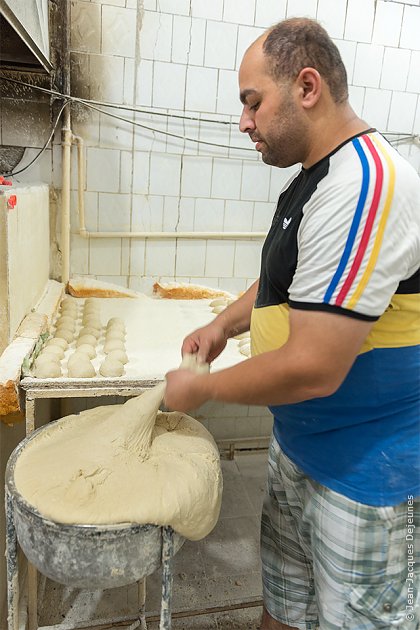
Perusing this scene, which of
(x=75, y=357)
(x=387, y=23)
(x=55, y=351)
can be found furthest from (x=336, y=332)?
(x=387, y=23)

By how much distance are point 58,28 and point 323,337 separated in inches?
95.8

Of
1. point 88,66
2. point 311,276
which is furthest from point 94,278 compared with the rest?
point 311,276

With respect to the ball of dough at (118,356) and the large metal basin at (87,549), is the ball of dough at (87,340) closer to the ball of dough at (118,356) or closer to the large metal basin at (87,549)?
the ball of dough at (118,356)

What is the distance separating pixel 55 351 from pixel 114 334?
317mm

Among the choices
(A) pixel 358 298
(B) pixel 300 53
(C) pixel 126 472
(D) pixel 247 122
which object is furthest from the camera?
(C) pixel 126 472

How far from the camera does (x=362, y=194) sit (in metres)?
0.91

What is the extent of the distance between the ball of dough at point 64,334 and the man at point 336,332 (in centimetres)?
104

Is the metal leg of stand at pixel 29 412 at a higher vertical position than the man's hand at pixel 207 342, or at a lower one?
lower

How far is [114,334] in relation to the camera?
2.09m

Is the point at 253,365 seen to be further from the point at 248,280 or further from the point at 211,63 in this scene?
the point at 211,63

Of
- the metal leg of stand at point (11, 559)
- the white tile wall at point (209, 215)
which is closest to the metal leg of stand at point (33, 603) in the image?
the metal leg of stand at point (11, 559)

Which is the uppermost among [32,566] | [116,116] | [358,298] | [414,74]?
[414,74]

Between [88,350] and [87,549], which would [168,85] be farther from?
[87,549]

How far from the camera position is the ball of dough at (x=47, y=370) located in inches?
64.5
